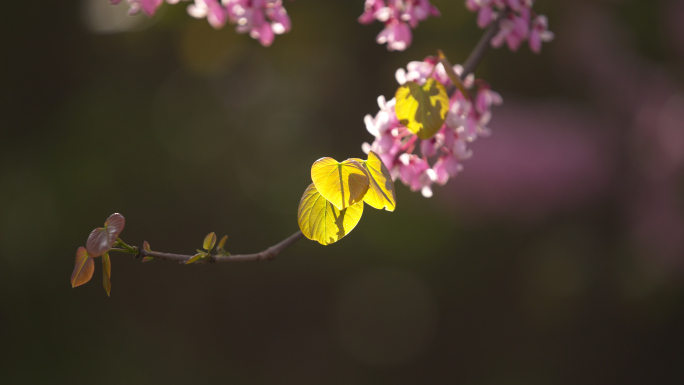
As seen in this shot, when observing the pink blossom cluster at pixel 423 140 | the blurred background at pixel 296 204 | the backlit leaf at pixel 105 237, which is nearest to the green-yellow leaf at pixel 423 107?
the pink blossom cluster at pixel 423 140

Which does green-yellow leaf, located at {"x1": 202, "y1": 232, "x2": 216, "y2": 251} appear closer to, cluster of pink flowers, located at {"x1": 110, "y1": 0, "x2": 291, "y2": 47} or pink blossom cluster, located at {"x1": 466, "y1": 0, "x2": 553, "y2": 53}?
cluster of pink flowers, located at {"x1": 110, "y1": 0, "x2": 291, "y2": 47}

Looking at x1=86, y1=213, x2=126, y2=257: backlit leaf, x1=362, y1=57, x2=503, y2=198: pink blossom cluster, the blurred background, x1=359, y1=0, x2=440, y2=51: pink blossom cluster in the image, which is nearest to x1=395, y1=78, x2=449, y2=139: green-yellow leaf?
x1=362, y1=57, x2=503, y2=198: pink blossom cluster

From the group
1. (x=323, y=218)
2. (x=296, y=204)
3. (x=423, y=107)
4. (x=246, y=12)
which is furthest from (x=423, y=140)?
(x=296, y=204)

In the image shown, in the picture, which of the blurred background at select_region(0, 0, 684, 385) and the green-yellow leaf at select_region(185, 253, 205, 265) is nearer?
the green-yellow leaf at select_region(185, 253, 205, 265)

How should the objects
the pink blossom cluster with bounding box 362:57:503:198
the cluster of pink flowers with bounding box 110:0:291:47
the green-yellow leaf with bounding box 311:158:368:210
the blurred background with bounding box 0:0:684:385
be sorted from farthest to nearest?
the blurred background with bounding box 0:0:684:385
the cluster of pink flowers with bounding box 110:0:291:47
the pink blossom cluster with bounding box 362:57:503:198
the green-yellow leaf with bounding box 311:158:368:210

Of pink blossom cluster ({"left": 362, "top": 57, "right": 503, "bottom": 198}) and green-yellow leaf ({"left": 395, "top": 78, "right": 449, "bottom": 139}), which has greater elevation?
green-yellow leaf ({"left": 395, "top": 78, "right": 449, "bottom": 139})
